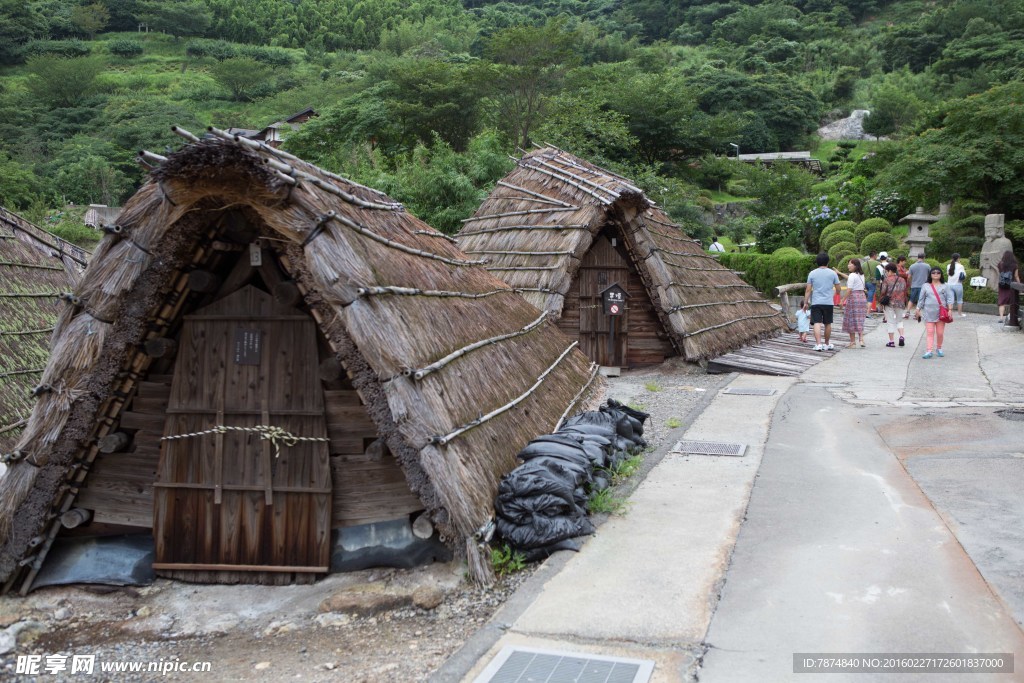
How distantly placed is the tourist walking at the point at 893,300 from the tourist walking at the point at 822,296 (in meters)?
1.35

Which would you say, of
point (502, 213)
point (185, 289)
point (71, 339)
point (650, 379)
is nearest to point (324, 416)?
point (185, 289)

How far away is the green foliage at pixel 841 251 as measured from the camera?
26703 mm

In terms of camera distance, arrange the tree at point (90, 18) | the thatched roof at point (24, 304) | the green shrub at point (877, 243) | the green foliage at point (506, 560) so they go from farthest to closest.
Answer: the tree at point (90, 18)
the green shrub at point (877, 243)
the thatched roof at point (24, 304)
the green foliage at point (506, 560)

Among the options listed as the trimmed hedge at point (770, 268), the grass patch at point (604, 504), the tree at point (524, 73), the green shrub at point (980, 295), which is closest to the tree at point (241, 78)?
the tree at point (524, 73)

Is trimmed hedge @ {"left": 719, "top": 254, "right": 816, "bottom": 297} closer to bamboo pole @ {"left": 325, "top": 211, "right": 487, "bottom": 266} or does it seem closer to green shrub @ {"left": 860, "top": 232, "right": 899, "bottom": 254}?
green shrub @ {"left": 860, "top": 232, "right": 899, "bottom": 254}

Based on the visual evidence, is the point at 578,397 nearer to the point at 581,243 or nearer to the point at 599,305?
the point at 581,243

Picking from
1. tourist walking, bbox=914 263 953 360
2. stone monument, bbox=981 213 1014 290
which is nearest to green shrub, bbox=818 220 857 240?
stone monument, bbox=981 213 1014 290

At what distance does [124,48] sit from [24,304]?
3311 inches

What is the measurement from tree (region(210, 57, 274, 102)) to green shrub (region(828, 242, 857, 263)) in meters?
58.3

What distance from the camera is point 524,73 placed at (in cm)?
3222

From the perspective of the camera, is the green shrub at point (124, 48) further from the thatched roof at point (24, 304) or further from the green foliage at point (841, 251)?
the thatched roof at point (24, 304)

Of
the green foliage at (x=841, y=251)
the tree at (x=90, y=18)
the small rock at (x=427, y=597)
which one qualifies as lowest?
the small rock at (x=427, y=597)

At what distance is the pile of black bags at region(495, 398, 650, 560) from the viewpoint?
18.9 ft

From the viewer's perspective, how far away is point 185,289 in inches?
232
